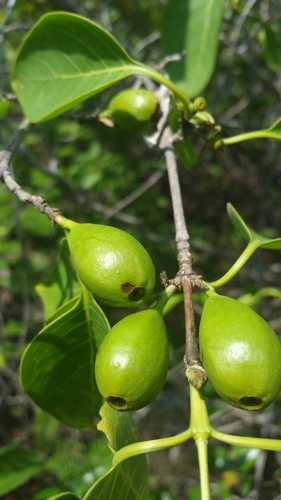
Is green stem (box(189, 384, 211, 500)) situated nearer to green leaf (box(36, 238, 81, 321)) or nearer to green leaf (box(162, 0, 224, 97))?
green leaf (box(36, 238, 81, 321))

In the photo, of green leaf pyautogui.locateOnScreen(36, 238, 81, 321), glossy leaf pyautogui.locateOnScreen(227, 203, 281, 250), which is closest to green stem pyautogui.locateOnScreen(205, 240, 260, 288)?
glossy leaf pyautogui.locateOnScreen(227, 203, 281, 250)

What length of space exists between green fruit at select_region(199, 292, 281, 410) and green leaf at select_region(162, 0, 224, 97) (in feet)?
4.27

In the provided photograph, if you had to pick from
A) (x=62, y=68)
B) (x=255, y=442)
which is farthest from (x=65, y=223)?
(x=255, y=442)

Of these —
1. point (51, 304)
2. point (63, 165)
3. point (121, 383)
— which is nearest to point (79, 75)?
point (51, 304)

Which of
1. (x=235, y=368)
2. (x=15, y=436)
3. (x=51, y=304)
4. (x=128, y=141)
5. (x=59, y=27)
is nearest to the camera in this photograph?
(x=235, y=368)

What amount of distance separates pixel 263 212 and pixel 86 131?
176 centimetres

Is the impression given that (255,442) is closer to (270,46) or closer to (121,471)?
(121,471)

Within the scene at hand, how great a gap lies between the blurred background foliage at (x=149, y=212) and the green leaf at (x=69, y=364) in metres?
1.38

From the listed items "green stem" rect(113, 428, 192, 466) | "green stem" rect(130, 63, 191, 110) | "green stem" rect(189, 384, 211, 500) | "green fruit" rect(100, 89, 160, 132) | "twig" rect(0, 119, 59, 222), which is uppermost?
"green stem" rect(130, 63, 191, 110)

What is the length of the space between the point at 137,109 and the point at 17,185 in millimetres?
560

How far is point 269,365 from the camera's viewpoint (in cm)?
89

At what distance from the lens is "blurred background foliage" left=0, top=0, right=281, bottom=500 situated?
2.93 meters

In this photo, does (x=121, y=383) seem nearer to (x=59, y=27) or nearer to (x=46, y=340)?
(x=46, y=340)

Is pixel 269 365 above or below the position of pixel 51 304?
above
